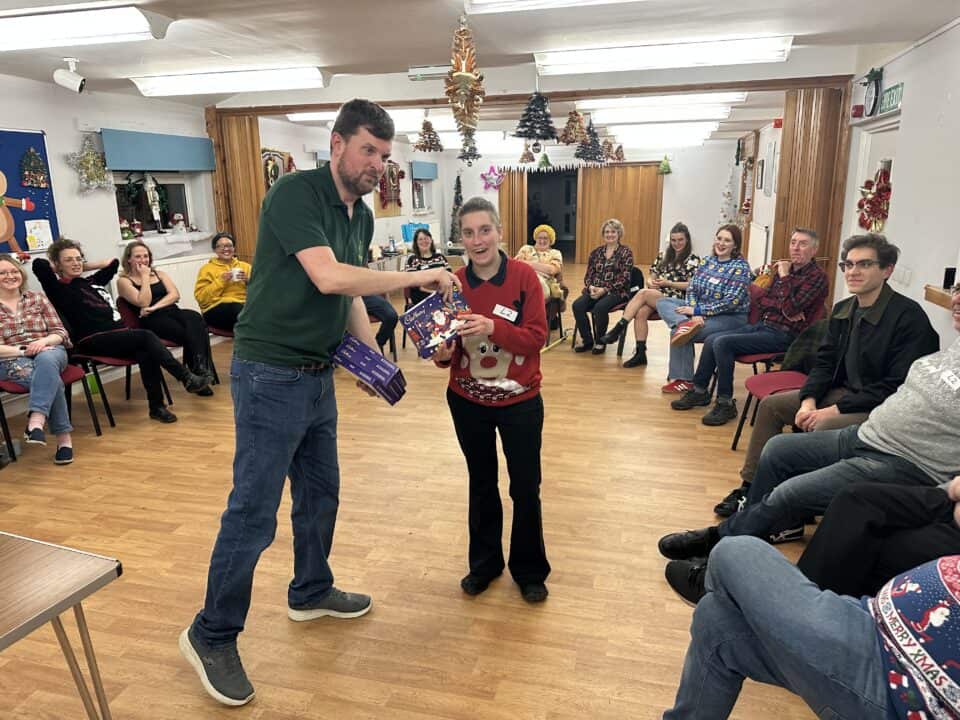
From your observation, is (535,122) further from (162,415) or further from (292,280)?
(292,280)

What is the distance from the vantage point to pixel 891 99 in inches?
182

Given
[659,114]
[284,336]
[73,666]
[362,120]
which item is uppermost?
[659,114]

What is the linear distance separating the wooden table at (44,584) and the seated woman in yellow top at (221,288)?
407 cm

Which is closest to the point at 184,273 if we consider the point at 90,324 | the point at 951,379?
the point at 90,324

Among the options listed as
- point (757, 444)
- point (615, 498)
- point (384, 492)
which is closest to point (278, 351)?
point (384, 492)

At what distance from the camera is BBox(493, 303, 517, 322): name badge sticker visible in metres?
2.23

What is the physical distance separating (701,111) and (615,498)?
17.7ft

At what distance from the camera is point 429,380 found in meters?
5.61

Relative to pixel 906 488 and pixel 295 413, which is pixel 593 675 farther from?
pixel 295 413

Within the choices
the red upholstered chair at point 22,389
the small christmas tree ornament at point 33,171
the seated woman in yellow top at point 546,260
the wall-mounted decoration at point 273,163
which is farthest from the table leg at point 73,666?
the wall-mounted decoration at point 273,163

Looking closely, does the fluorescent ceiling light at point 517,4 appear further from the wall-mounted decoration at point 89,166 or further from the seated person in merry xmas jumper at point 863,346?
the wall-mounted decoration at point 89,166

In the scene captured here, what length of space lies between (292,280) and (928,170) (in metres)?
3.89

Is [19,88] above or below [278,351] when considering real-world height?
above

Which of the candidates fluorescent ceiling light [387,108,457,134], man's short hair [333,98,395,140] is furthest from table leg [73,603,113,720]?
fluorescent ceiling light [387,108,457,134]
